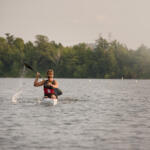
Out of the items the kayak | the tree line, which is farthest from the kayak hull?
the tree line

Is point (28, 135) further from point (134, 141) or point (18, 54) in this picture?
point (18, 54)

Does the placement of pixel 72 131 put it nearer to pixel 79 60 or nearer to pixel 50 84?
pixel 50 84

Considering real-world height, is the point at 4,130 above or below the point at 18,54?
below

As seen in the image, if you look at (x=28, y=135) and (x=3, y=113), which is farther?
(x=3, y=113)

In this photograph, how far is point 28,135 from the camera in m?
14.4

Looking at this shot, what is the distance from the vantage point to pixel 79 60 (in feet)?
586

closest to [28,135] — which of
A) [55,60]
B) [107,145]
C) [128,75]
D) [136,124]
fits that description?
[107,145]

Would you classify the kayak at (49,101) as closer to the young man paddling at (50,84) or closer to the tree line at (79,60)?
the young man paddling at (50,84)

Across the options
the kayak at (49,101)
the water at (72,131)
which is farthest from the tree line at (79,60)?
the water at (72,131)

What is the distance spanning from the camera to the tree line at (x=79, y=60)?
164375 mm

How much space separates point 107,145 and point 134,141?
1163mm

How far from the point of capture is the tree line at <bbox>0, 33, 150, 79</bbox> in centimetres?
16438

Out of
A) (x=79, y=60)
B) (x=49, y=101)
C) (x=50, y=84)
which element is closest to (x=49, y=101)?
(x=49, y=101)

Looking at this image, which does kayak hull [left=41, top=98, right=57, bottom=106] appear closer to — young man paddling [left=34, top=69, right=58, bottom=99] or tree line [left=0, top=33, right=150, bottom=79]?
young man paddling [left=34, top=69, right=58, bottom=99]
